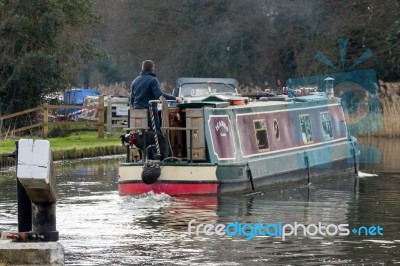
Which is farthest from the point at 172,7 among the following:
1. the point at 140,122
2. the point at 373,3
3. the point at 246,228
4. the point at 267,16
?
the point at 246,228

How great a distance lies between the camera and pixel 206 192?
18.8 m

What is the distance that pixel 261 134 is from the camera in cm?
2130

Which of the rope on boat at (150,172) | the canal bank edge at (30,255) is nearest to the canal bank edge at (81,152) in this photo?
the rope on boat at (150,172)

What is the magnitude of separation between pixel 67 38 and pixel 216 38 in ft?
60.1

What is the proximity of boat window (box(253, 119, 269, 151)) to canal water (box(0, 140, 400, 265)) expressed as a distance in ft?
3.14

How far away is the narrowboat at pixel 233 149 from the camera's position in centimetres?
1878

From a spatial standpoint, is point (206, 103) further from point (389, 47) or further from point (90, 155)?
point (389, 47)

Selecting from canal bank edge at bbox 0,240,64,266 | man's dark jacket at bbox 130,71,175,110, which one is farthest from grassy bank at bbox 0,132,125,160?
canal bank edge at bbox 0,240,64,266

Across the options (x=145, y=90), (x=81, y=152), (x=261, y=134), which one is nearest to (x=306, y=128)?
(x=261, y=134)

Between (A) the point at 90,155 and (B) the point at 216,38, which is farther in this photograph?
(B) the point at 216,38

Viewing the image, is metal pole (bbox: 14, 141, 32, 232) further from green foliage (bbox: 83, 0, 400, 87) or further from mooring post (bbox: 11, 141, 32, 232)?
green foliage (bbox: 83, 0, 400, 87)

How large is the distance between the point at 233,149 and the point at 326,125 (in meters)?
4.73

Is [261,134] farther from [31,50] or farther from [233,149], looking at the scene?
[31,50]

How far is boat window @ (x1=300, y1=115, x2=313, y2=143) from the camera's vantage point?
23.0 metres
